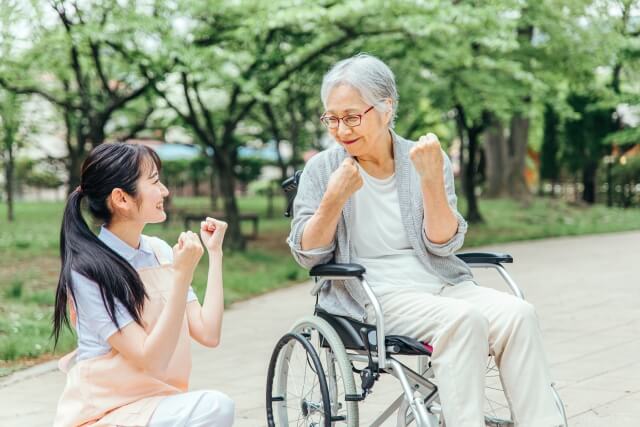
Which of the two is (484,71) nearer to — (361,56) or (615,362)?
(615,362)

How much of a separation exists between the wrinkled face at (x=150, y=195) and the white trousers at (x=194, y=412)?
0.48 metres

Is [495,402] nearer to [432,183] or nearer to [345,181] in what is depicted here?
[432,183]

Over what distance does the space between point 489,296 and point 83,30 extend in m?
7.35

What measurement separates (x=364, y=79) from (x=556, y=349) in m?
3.08

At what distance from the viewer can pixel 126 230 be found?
2834 mm

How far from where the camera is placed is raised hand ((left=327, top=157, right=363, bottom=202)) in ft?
10.9

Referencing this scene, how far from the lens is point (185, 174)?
26.3 m

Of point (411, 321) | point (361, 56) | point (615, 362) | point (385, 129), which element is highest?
point (361, 56)

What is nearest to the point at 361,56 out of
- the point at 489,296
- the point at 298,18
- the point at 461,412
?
the point at 489,296

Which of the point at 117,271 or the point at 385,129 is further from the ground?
the point at 385,129

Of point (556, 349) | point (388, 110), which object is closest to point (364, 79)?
point (388, 110)

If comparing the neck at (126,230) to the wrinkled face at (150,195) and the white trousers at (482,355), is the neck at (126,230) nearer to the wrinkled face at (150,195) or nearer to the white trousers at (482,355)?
the wrinkled face at (150,195)

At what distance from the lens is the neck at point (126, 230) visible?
283cm

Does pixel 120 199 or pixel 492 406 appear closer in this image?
pixel 120 199
